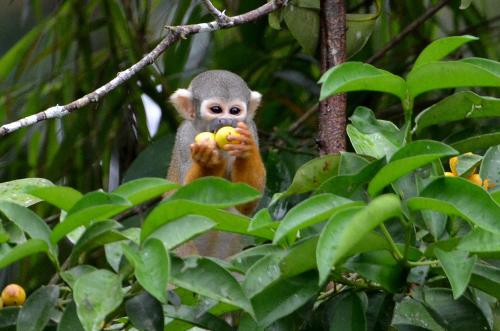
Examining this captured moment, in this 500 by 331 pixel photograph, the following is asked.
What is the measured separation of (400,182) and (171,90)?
2728 millimetres

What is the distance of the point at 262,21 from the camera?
463cm

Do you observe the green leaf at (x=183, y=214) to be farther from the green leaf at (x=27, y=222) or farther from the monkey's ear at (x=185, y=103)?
the monkey's ear at (x=185, y=103)

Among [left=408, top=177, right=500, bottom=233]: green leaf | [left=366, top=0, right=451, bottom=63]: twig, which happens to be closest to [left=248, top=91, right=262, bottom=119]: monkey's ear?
[left=366, top=0, right=451, bottom=63]: twig

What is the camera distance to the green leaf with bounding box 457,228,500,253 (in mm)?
1666

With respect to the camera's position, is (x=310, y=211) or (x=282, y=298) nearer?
(x=310, y=211)

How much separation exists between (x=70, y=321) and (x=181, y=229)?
0.87ft

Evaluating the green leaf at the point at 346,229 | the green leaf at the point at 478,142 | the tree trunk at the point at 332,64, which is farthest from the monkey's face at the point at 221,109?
the green leaf at the point at 346,229

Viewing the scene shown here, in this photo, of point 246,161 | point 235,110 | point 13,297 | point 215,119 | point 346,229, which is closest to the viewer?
point 346,229

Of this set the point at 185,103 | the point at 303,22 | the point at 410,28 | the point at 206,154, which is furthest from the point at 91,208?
the point at 410,28

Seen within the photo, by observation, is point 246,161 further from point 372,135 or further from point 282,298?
point 282,298

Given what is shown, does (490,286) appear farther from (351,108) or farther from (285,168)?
(351,108)

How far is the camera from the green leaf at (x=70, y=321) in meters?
1.74

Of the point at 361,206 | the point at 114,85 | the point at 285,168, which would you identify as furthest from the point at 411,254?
the point at 285,168

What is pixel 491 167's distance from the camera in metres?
2.16
